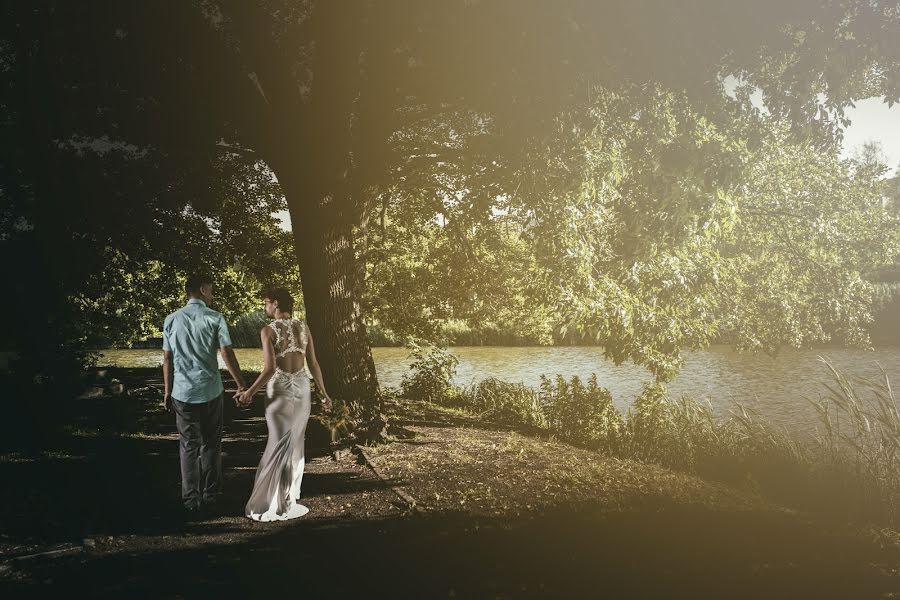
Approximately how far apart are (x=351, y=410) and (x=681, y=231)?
18.2 ft

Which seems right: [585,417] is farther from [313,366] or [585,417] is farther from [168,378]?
[168,378]

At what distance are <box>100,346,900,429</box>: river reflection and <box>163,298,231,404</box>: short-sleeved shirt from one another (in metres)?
12.8

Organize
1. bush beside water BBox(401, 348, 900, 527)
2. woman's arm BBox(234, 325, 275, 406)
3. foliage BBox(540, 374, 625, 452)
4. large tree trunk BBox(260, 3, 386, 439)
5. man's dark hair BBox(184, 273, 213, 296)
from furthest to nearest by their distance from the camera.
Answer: foliage BBox(540, 374, 625, 452)
large tree trunk BBox(260, 3, 386, 439)
bush beside water BBox(401, 348, 900, 527)
man's dark hair BBox(184, 273, 213, 296)
woman's arm BBox(234, 325, 275, 406)

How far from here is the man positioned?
6.28m

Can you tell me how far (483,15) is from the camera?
332 inches

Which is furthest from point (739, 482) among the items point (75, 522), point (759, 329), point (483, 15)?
point (759, 329)

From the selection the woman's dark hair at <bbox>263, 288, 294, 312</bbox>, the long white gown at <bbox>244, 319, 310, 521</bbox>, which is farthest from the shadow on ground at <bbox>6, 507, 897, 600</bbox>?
the woman's dark hair at <bbox>263, 288, 294, 312</bbox>

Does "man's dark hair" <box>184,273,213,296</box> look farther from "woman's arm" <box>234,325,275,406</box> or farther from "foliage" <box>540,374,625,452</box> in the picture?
"foliage" <box>540,374,625,452</box>

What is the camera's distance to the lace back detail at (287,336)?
606 centimetres

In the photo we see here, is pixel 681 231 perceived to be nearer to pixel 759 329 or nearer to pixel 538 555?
pixel 538 555

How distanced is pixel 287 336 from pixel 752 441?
757 centimetres

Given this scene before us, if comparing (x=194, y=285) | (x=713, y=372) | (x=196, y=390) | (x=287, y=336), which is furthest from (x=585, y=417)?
(x=713, y=372)

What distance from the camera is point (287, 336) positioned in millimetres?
6098

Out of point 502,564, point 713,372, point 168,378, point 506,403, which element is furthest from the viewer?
point 713,372
